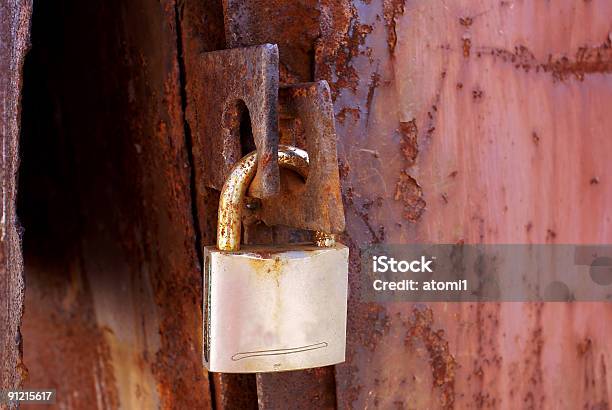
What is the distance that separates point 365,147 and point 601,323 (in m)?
0.36

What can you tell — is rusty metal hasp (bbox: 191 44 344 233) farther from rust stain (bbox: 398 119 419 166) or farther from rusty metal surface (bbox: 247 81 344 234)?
rust stain (bbox: 398 119 419 166)

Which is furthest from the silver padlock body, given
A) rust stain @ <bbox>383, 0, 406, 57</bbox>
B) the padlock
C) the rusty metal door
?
rust stain @ <bbox>383, 0, 406, 57</bbox>

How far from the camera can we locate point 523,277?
87 centimetres

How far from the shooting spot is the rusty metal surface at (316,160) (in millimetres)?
662

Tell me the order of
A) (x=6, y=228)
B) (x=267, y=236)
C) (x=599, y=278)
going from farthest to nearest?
(x=599, y=278) → (x=267, y=236) → (x=6, y=228)

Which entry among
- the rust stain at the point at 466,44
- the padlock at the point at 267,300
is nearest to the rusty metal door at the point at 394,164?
the rust stain at the point at 466,44

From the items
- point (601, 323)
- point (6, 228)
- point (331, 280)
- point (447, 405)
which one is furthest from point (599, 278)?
point (6, 228)

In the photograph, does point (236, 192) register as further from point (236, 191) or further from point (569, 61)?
point (569, 61)

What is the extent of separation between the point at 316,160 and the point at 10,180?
0.86 feet

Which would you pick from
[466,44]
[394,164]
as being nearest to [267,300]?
[394,164]

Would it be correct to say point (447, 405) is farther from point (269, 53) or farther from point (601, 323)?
point (269, 53)

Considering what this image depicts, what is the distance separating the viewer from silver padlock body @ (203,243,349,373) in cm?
65
